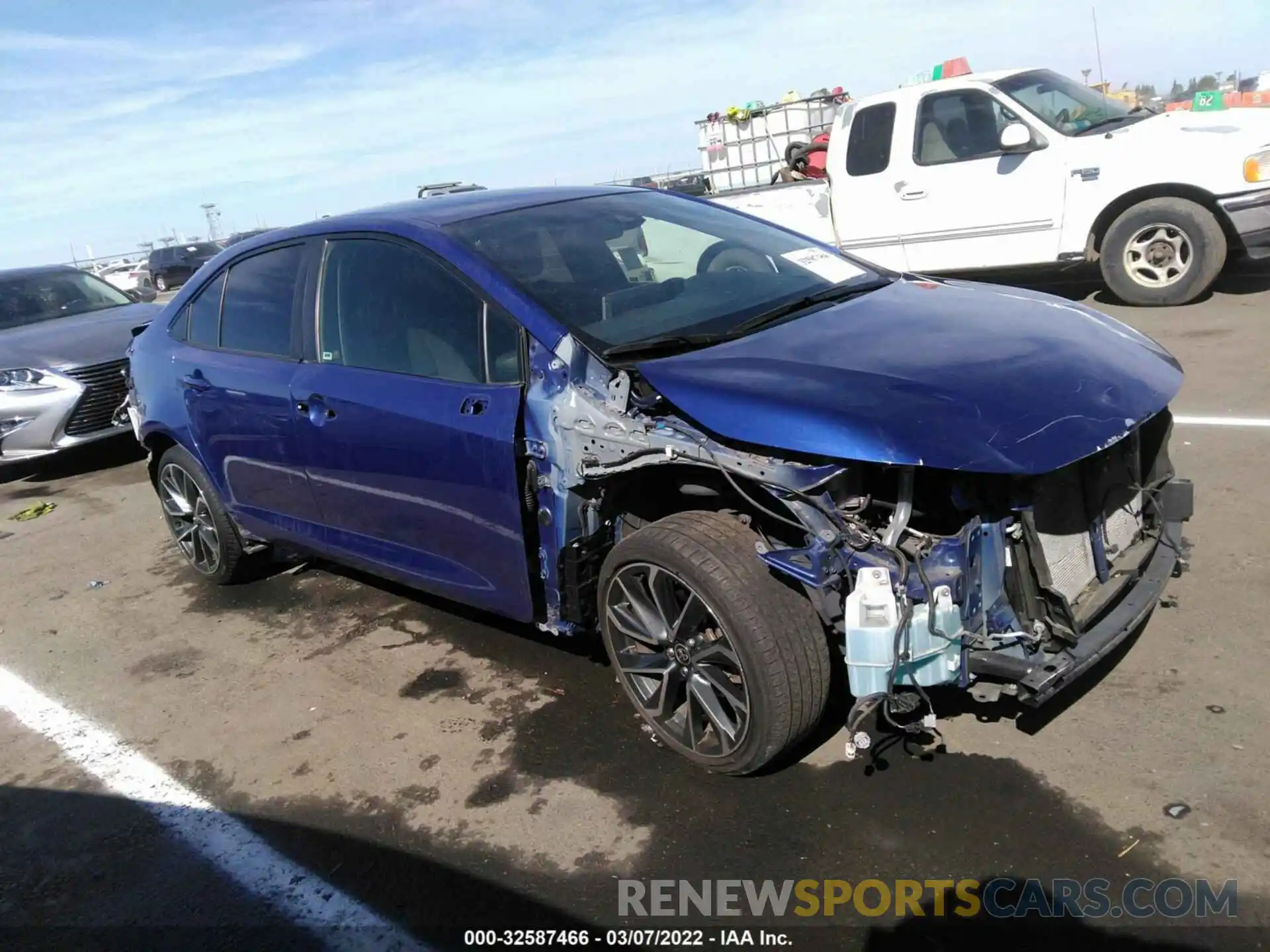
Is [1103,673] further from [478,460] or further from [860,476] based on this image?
[478,460]

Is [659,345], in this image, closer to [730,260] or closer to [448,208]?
[730,260]

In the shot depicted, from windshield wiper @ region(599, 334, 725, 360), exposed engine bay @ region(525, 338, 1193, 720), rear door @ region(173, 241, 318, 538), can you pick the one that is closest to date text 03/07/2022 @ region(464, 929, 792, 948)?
exposed engine bay @ region(525, 338, 1193, 720)

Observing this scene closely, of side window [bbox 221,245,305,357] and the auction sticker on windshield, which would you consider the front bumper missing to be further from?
side window [bbox 221,245,305,357]

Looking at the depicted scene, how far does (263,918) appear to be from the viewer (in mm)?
2760

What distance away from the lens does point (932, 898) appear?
8.23 feet

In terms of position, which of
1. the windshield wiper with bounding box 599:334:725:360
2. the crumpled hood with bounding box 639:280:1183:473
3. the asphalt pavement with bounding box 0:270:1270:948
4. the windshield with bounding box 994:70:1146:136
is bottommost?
the asphalt pavement with bounding box 0:270:1270:948

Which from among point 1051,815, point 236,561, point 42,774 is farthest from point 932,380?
point 236,561

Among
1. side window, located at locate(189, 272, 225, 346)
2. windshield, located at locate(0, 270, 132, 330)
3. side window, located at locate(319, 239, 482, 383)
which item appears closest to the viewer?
side window, located at locate(319, 239, 482, 383)

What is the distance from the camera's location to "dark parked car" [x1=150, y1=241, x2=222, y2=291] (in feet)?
101

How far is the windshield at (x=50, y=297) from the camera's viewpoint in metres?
9.10

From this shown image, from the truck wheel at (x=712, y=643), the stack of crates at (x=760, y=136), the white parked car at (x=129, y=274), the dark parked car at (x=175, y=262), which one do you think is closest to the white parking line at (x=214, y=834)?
the truck wheel at (x=712, y=643)

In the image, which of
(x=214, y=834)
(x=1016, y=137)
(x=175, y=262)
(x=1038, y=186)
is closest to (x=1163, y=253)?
(x=1038, y=186)

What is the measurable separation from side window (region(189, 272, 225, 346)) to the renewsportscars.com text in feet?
10.8

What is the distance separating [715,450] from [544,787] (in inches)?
48.3
